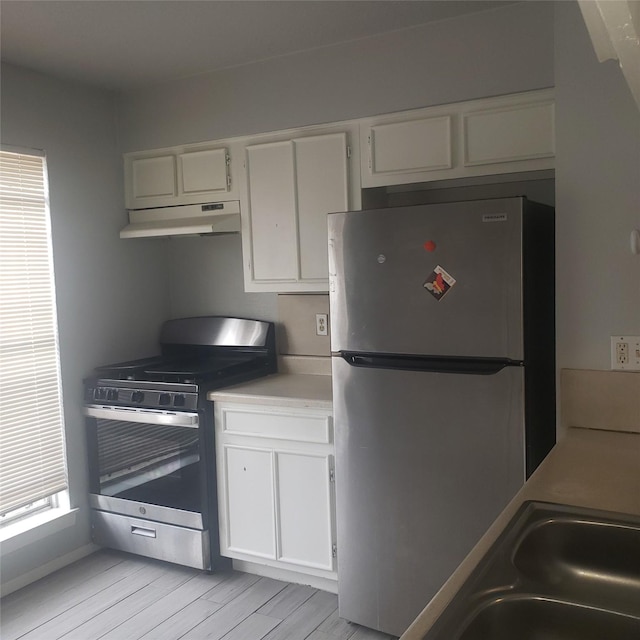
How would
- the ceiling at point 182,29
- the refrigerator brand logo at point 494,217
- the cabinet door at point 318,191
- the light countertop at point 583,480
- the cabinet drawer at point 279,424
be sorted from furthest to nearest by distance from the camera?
the cabinet door at point 318,191
the cabinet drawer at point 279,424
the ceiling at point 182,29
the refrigerator brand logo at point 494,217
the light countertop at point 583,480

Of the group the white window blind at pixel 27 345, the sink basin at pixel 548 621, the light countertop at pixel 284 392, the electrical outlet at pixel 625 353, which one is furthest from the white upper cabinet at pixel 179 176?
the sink basin at pixel 548 621

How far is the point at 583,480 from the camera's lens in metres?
1.68

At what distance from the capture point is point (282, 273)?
3.22 metres

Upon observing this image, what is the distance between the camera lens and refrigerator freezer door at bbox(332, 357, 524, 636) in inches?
91.0

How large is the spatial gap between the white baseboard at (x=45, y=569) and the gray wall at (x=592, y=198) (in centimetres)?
260

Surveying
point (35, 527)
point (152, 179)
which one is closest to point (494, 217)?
point (152, 179)

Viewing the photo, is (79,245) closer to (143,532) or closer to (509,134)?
(143,532)

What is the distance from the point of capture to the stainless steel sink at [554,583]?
3.48 ft

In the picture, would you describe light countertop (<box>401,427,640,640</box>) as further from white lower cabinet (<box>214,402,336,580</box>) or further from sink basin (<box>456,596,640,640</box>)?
white lower cabinet (<box>214,402,336,580</box>)

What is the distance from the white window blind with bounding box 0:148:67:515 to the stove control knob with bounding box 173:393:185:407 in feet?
2.17

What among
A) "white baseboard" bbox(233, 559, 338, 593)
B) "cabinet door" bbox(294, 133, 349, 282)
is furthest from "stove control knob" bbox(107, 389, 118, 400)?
"cabinet door" bbox(294, 133, 349, 282)

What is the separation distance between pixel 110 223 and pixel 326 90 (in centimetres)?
141

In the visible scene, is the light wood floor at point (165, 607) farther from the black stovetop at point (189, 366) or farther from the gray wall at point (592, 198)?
the gray wall at point (592, 198)

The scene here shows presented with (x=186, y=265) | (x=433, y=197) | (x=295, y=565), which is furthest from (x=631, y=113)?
(x=186, y=265)
